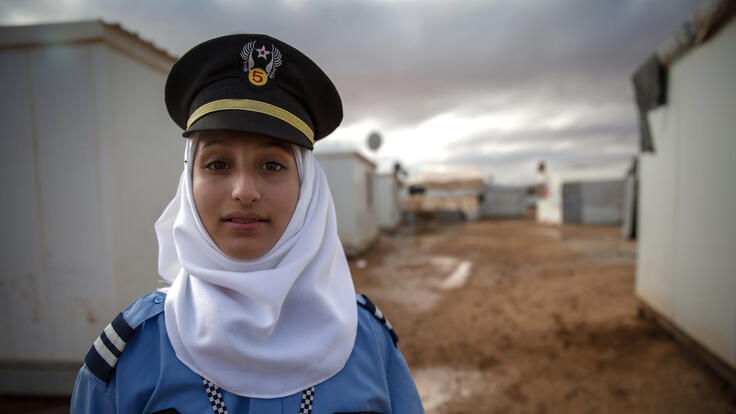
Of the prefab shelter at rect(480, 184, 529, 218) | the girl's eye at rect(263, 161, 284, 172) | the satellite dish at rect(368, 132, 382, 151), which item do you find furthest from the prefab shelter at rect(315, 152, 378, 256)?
the prefab shelter at rect(480, 184, 529, 218)

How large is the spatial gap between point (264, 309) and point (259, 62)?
0.76m

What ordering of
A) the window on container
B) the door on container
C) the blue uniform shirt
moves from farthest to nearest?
the door on container < the window on container < the blue uniform shirt

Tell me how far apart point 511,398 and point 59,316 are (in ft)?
14.1

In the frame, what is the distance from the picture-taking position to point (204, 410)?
0.95 m

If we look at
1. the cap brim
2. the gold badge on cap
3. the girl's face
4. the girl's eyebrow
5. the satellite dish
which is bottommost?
the girl's face

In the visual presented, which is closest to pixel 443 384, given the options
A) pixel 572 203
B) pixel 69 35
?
pixel 69 35

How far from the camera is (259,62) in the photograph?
3.56ft

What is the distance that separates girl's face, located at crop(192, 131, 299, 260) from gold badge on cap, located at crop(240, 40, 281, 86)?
0.20m

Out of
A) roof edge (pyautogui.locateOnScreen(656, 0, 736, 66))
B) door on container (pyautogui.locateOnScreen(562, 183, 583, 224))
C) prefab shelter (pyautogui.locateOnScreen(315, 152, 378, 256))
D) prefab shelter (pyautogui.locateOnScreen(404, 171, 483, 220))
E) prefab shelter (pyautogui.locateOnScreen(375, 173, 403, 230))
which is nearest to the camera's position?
roof edge (pyautogui.locateOnScreen(656, 0, 736, 66))

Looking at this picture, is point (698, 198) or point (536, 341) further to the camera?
point (536, 341)

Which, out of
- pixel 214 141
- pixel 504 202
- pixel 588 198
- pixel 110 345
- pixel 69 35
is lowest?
pixel 504 202

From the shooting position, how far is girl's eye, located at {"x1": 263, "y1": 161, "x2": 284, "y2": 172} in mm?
1053

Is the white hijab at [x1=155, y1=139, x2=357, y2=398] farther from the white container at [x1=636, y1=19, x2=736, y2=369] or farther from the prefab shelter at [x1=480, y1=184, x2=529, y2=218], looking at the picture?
the prefab shelter at [x1=480, y1=184, x2=529, y2=218]

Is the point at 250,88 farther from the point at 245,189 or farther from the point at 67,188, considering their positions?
the point at 67,188
